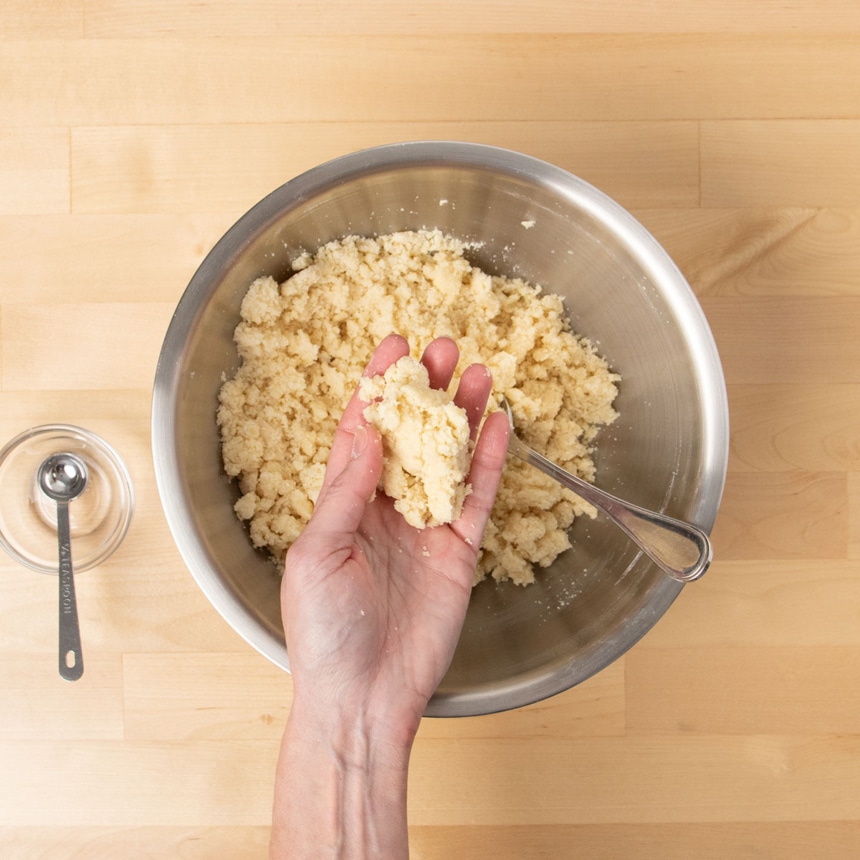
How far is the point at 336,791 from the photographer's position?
3.41 ft

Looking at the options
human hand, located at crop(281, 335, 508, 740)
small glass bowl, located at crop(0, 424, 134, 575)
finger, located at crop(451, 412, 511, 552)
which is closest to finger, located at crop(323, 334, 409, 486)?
human hand, located at crop(281, 335, 508, 740)

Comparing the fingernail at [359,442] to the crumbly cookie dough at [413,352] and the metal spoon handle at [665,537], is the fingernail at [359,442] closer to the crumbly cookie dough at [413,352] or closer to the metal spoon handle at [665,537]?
the crumbly cookie dough at [413,352]

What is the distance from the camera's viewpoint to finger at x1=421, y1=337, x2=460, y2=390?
110 cm

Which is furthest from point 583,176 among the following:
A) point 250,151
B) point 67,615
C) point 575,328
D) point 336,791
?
point 67,615

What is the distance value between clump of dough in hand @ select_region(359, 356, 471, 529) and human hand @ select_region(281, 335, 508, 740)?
1.2 inches

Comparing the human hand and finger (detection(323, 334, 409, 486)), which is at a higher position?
finger (detection(323, 334, 409, 486))

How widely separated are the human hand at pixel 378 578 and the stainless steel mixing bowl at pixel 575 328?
77 millimetres

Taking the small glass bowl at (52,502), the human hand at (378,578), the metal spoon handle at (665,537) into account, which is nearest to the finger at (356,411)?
the human hand at (378,578)

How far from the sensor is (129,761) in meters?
1.33

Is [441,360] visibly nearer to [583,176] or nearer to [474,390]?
[474,390]

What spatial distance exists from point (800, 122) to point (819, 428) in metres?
0.57

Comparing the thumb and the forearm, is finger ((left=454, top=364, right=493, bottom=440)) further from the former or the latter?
the forearm

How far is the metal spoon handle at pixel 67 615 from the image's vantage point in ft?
4.13

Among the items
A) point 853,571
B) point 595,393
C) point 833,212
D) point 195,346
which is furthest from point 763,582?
point 195,346
